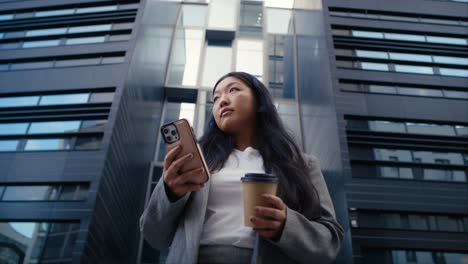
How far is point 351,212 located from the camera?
46.0 ft

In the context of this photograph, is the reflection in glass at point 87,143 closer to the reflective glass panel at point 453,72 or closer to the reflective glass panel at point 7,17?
the reflective glass panel at point 7,17

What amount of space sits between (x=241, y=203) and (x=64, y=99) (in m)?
17.6

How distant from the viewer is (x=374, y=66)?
1922 cm

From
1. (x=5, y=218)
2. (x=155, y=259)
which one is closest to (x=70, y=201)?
(x=5, y=218)

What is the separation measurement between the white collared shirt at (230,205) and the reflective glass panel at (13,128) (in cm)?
1736

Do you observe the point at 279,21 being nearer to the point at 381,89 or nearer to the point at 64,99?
the point at 381,89

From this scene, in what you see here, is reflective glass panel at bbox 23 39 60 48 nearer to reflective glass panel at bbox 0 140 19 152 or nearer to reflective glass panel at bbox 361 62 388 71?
reflective glass panel at bbox 0 140 19 152

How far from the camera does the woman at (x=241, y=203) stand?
1.74 meters

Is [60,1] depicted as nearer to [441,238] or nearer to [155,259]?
[155,259]

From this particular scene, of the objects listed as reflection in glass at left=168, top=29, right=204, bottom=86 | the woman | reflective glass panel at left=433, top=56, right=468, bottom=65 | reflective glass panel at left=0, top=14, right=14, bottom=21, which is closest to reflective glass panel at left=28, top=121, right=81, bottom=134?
reflection in glass at left=168, top=29, right=204, bottom=86

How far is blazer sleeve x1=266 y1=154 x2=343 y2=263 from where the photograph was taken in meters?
1.67

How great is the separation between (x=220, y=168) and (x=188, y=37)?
24553 millimetres

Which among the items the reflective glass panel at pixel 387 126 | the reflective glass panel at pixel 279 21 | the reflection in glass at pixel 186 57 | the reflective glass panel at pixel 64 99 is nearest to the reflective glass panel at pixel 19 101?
the reflective glass panel at pixel 64 99

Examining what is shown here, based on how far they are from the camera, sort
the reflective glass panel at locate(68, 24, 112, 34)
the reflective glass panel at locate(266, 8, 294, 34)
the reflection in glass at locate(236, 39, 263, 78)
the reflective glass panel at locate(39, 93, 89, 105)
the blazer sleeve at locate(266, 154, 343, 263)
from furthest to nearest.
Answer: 1. the reflective glass panel at locate(266, 8, 294, 34)
2. the reflection in glass at locate(236, 39, 263, 78)
3. the reflective glass panel at locate(68, 24, 112, 34)
4. the reflective glass panel at locate(39, 93, 89, 105)
5. the blazer sleeve at locate(266, 154, 343, 263)
